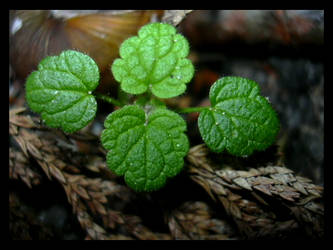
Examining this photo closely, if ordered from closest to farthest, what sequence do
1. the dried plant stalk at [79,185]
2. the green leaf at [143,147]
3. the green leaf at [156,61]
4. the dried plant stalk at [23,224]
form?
the green leaf at [143,147]
the green leaf at [156,61]
the dried plant stalk at [79,185]
the dried plant stalk at [23,224]

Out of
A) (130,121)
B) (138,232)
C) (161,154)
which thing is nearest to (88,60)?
(130,121)

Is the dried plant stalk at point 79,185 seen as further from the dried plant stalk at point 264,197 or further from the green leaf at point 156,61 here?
the green leaf at point 156,61

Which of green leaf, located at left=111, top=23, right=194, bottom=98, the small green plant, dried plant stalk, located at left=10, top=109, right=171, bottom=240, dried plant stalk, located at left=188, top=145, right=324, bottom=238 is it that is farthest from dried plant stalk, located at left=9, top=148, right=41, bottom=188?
dried plant stalk, located at left=188, top=145, right=324, bottom=238

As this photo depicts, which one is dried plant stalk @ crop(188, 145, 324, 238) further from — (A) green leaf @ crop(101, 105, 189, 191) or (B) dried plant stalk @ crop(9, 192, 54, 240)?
(B) dried plant stalk @ crop(9, 192, 54, 240)

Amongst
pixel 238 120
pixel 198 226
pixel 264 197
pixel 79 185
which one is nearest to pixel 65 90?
pixel 79 185

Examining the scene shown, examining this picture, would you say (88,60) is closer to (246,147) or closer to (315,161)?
(246,147)

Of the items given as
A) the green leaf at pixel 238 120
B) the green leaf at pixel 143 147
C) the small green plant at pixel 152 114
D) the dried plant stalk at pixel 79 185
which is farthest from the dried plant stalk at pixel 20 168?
the green leaf at pixel 238 120
